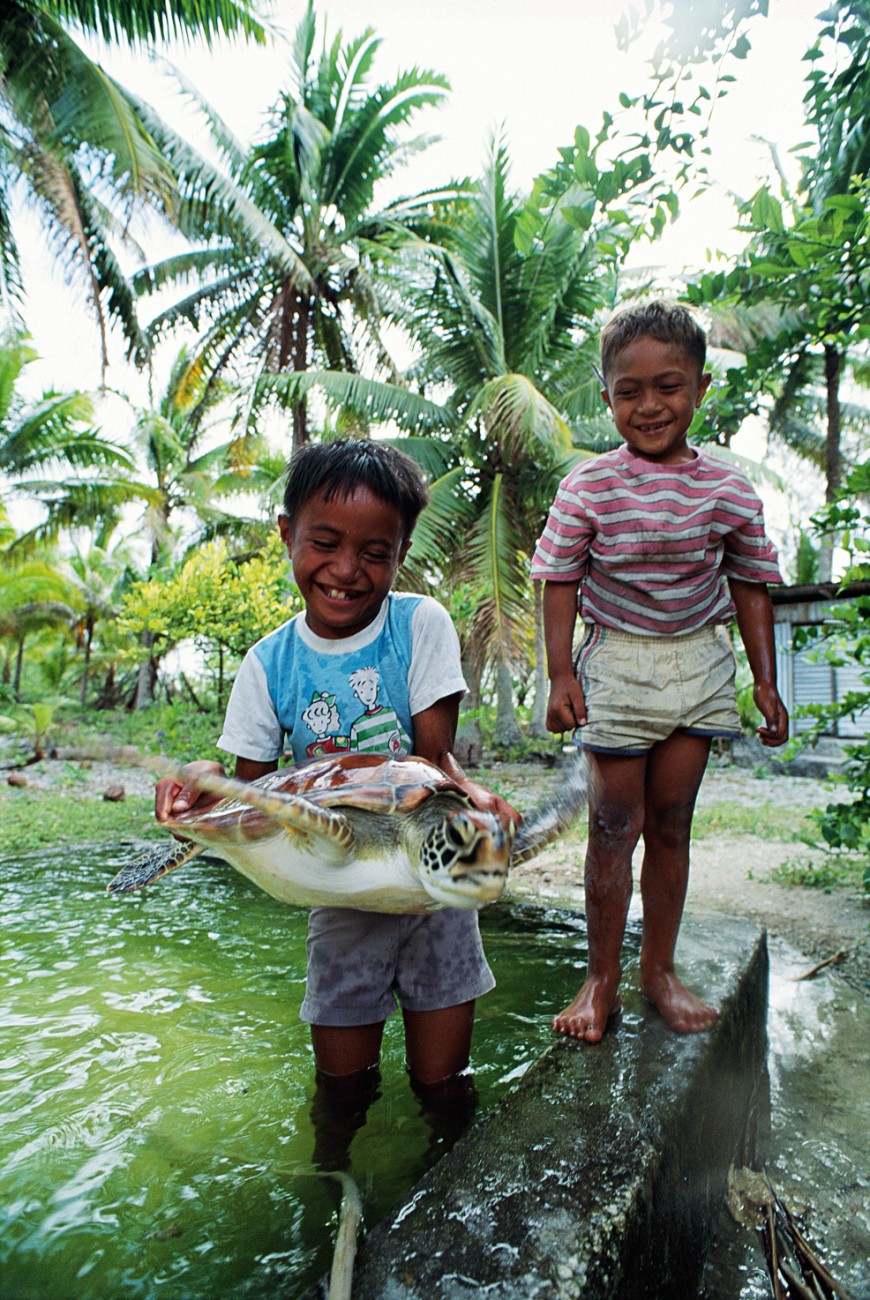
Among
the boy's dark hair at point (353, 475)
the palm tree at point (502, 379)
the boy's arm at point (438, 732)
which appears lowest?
the boy's arm at point (438, 732)

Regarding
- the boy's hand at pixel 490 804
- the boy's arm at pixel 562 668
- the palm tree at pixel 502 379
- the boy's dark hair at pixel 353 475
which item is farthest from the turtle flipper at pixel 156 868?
the palm tree at pixel 502 379

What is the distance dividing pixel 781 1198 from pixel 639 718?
1.07 m

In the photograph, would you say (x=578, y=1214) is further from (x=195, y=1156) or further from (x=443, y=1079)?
(x=195, y=1156)

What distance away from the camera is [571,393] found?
12.6m

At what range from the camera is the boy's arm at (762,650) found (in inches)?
78.3

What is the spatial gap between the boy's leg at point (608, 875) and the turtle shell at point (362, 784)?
0.64 metres

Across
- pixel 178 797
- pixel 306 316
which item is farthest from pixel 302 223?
pixel 178 797

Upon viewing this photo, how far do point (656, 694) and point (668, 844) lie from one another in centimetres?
40

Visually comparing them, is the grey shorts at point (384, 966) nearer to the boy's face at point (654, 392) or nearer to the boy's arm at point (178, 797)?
the boy's arm at point (178, 797)

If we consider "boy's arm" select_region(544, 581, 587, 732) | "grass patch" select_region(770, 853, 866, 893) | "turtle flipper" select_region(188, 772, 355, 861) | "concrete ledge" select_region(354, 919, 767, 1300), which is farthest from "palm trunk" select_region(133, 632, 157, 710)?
"turtle flipper" select_region(188, 772, 355, 861)

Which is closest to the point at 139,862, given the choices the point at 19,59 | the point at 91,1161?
the point at 91,1161

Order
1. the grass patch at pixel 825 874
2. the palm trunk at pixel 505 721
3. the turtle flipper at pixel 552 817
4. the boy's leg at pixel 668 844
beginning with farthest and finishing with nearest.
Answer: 1. the palm trunk at pixel 505 721
2. the grass patch at pixel 825 874
3. the boy's leg at pixel 668 844
4. the turtle flipper at pixel 552 817

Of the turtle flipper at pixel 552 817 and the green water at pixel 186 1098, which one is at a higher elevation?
the turtle flipper at pixel 552 817

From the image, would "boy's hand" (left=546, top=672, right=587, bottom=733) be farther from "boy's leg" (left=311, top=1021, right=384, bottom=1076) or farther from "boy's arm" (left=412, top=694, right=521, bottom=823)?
"boy's leg" (left=311, top=1021, right=384, bottom=1076)
